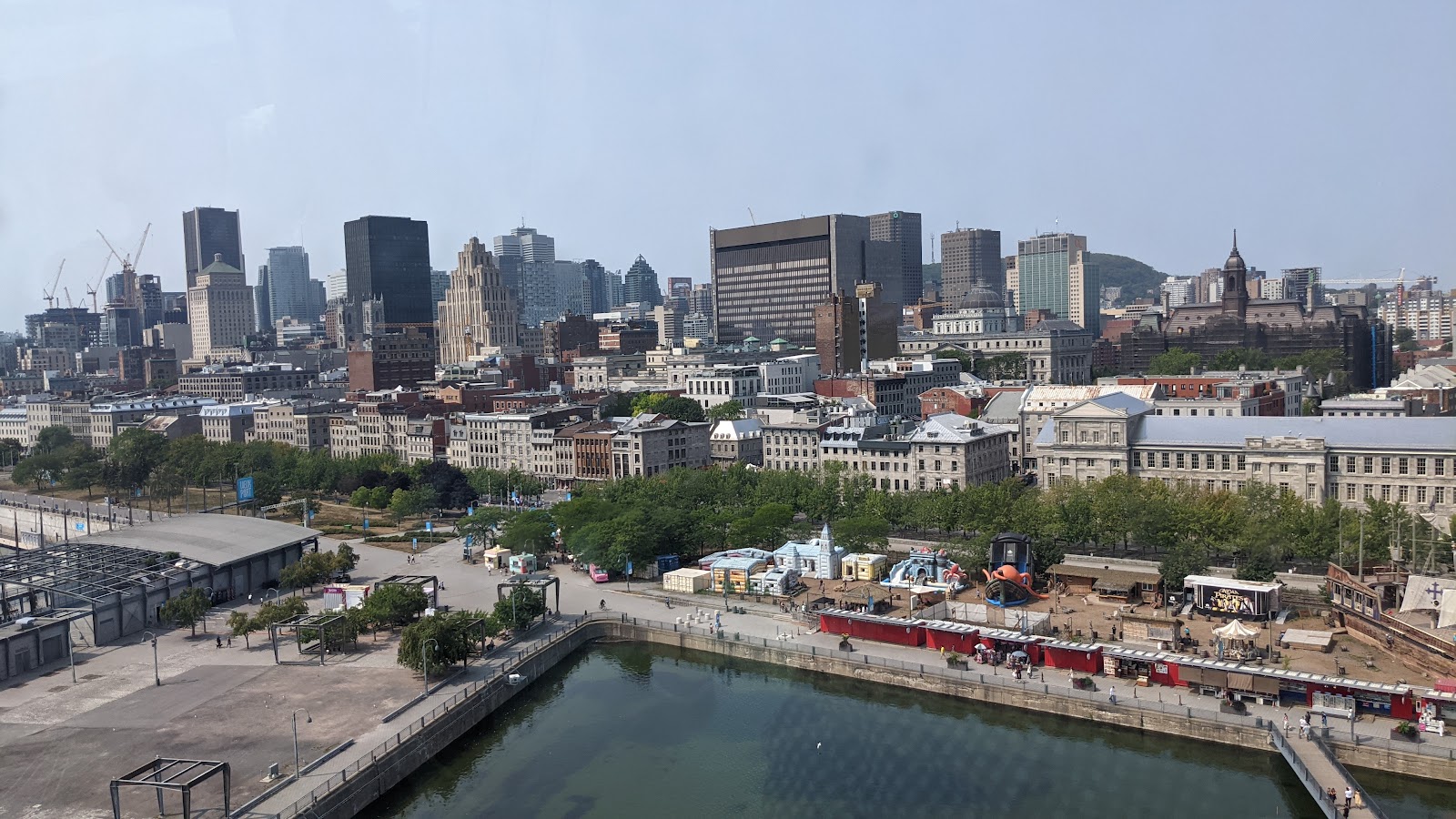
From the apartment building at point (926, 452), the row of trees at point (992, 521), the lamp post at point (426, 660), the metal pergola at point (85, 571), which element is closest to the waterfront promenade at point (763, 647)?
the lamp post at point (426, 660)

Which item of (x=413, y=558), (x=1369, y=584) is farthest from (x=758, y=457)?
(x=1369, y=584)

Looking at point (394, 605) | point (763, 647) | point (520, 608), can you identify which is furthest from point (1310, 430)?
point (394, 605)

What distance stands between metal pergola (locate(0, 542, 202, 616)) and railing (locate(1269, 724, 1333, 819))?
53497 millimetres

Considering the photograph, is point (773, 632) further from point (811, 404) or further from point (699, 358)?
point (699, 358)

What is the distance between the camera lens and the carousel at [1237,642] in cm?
4894

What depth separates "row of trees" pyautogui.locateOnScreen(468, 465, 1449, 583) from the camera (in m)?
62.9

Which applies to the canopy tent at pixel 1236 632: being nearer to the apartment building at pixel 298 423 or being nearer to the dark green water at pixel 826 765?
the dark green water at pixel 826 765

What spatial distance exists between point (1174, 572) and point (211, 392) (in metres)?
171

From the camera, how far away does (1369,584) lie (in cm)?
5519

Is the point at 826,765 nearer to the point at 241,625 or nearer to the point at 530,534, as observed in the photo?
the point at 241,625

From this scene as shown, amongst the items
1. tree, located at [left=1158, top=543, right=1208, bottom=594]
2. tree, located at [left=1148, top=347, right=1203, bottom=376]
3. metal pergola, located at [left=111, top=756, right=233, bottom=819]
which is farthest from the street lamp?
tree, located at [left=1148, top=347, right=1203, bottom=376]

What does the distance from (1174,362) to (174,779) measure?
479 ft

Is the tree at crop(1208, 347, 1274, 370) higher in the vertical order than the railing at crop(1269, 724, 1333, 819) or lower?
higher

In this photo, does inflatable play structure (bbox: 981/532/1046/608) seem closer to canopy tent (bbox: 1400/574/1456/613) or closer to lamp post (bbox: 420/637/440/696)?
canopy tent (bbox: 1400/574/1456/613)
